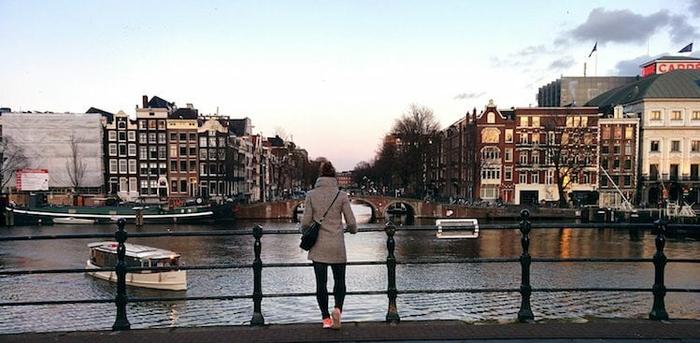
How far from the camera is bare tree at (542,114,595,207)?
70.7 metres

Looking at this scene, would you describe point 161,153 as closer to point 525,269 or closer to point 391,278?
point 391,278

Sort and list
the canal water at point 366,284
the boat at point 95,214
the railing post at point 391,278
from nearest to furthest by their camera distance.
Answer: the railing post at point 391,278
the canal water at point 366,284
the boat at point 95,214

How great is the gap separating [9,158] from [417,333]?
86020 millimetres

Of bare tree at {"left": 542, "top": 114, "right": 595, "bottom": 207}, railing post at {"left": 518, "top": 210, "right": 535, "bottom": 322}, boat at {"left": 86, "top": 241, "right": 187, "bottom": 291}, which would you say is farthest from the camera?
bare tree at {"left": 542, "top": 114, "right": 595, "bottom": 207}

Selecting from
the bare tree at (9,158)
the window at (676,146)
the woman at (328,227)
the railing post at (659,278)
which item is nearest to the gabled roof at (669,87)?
the window at (676,146)

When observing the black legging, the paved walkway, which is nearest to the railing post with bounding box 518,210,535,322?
the paved walkway

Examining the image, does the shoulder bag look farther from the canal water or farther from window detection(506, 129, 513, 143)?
window detection(506, 129, 513, 143)

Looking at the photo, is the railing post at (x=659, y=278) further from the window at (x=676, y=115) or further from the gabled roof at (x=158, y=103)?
the gabled roof at (x=158, y=103)

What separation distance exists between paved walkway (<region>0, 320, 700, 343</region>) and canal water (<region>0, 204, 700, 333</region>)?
3.86m

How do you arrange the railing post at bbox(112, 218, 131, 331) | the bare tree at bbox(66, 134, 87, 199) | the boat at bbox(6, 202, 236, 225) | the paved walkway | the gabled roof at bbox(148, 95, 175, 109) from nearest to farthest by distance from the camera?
the paved walkway
the railing post at bbox(112, 218, 131, 331)
the boat at bbox(6, 202, 236, 225)
the bare tree at bbox(66, 134, 87, 199)
the gabled roof at bbox(148, 95, 175, 109)

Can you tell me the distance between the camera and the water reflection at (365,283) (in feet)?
63.7

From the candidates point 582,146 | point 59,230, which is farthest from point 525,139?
point 59,230

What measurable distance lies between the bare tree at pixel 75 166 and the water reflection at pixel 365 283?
3788 centimetres

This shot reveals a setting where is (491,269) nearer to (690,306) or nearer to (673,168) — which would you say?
(690,306)
